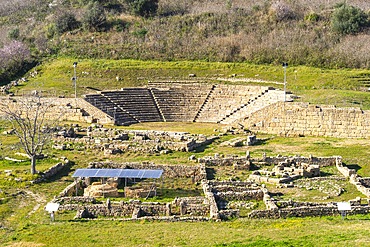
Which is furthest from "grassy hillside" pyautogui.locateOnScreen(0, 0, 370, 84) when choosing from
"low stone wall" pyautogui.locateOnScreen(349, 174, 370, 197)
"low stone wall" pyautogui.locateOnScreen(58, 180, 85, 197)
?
"low stone wall" pyautogui.locateOnScreen(58, 180, 85, 197)

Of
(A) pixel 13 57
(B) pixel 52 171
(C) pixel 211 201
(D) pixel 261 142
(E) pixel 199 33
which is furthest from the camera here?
(E) pixel 199 33

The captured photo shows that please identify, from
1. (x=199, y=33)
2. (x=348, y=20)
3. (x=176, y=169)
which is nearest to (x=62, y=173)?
(x=176, y=169)

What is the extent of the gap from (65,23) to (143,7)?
1093cm

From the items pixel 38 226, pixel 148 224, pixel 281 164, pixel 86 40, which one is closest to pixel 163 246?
pixel 148 224

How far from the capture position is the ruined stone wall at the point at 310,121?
50.4m

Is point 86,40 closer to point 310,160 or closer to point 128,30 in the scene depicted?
point 128,30

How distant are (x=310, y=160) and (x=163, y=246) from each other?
18.3 meters

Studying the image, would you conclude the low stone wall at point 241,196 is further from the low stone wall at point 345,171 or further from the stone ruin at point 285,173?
the low stone wall at point 345,171

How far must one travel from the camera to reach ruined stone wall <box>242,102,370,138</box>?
165 feet

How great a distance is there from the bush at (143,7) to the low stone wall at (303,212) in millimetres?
63657

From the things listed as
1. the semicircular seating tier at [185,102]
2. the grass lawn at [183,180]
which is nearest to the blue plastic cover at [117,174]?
the grass lawn at [183,180]

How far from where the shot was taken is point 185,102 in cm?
6106

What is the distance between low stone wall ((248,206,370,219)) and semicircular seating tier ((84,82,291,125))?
1107 inches

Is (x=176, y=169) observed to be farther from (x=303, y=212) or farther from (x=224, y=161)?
(x=303, y=212)
